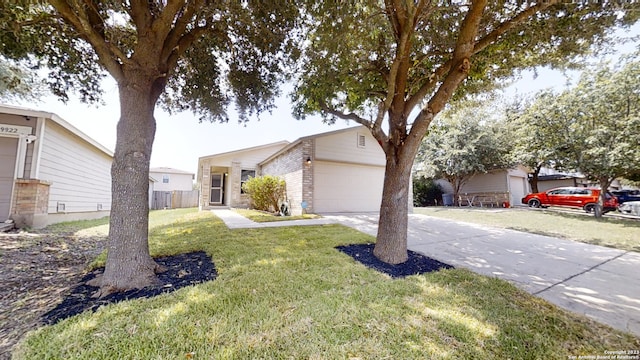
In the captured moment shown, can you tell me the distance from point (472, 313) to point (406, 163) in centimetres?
239

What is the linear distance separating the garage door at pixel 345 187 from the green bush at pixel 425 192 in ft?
31.2

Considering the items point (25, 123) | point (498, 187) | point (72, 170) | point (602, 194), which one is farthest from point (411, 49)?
point (498, 187)

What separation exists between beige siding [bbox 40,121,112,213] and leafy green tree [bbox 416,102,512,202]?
57.4ft

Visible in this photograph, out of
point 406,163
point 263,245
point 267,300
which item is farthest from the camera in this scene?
point 263,245

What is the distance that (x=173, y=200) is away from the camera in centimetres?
1858

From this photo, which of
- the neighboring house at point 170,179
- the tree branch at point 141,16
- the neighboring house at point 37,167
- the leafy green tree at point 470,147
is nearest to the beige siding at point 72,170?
the neighboring house at point 37,167

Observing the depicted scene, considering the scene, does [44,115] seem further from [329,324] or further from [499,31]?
[499,31]

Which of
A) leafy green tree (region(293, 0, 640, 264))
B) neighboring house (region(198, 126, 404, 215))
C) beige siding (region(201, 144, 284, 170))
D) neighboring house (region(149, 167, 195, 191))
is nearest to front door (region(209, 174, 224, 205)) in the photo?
beige siding (region(201, 144, 284, 170))

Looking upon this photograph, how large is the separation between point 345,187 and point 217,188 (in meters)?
11.5

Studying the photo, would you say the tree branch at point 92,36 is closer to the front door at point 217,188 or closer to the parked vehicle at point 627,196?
the front door at point 217,188

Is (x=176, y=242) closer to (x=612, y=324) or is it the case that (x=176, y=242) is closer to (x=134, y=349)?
(x=134, y=349)

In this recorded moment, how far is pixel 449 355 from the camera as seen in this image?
1891 millimetres

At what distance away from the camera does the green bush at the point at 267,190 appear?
10953 millimetres

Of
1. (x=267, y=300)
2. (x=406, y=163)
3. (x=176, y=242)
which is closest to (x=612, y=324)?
(x=406, y=163)
